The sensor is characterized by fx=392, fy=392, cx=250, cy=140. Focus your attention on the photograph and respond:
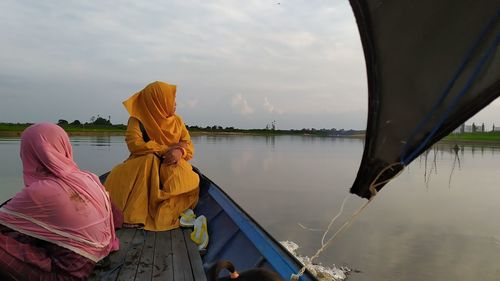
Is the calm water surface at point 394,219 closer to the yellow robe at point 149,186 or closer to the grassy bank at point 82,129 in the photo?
the yellow robe at point 149,186

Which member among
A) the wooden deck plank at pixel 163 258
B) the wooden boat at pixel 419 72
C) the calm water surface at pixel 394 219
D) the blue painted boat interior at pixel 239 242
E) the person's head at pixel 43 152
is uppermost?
the wooden boat at pixel 419 72

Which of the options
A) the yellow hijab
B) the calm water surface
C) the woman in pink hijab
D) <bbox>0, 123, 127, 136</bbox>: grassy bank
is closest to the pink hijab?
the woman in pink hijab

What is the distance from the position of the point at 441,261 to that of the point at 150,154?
4459mm

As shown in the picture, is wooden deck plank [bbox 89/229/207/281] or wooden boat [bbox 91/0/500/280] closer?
wooden boat [bbox 91/0/500/280]

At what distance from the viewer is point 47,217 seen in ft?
6.51

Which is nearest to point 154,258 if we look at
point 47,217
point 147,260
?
point 147,260

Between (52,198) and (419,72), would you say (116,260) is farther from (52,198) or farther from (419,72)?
(419,72)

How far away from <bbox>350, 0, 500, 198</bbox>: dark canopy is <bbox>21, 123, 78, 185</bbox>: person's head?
1.56m

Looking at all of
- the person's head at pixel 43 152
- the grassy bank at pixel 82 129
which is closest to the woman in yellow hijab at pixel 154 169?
the person's head at pixel 43 152

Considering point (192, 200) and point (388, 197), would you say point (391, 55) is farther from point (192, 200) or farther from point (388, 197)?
point (388, 197)

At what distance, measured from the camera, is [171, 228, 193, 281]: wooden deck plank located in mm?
2475

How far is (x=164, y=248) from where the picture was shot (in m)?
3.02

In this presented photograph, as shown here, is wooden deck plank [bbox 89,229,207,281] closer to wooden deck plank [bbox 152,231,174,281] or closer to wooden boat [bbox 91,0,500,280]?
wooden deck plank [bbox 152,231,174,281]

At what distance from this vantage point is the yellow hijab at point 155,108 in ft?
12.9
